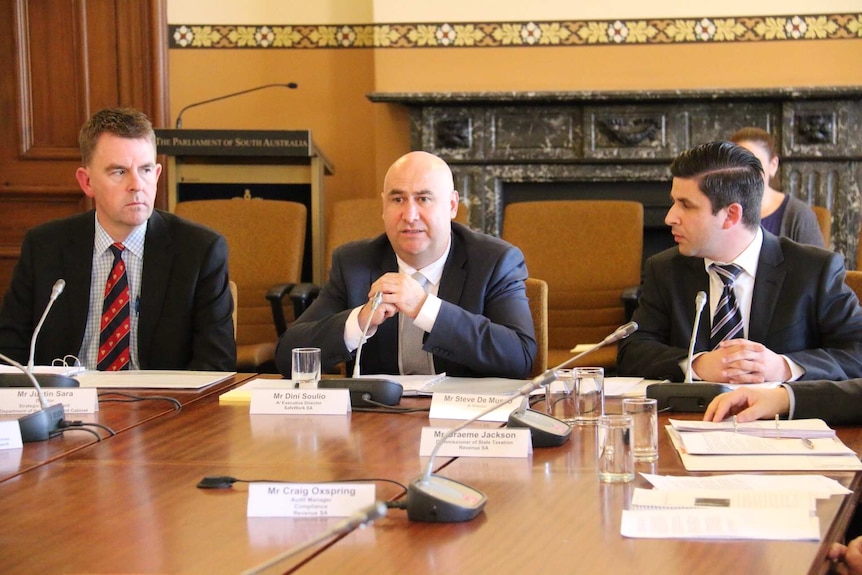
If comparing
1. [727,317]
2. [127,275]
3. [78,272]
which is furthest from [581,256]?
[78,272]

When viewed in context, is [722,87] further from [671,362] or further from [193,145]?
[671,362]

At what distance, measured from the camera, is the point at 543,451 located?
185 cm

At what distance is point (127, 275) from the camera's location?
3146 millimetres

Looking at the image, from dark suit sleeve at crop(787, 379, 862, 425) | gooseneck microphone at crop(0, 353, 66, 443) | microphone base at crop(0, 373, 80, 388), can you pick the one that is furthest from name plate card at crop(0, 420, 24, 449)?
dark suit sleeve at crop(787, 379, 862, 425)

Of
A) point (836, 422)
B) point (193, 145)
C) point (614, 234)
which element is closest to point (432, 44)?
point (193, 145)

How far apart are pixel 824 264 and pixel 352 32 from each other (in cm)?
372

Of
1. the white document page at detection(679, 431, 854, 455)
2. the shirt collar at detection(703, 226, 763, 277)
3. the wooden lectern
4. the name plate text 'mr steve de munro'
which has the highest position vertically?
the name plate text 'mr steve de munro'

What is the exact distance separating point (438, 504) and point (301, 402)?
0.89 metres

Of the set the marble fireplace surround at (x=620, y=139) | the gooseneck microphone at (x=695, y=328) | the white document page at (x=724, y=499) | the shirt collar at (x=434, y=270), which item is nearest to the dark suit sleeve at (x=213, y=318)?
the shirt collar at (x=434, y=270)

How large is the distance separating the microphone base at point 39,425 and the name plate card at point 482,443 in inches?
28.0

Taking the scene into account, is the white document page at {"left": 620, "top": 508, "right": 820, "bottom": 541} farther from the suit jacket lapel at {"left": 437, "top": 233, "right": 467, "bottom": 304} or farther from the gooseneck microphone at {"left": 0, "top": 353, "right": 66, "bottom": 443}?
the suit jacket lapel at {"left": 437, "top": 233, "right": 467, "bottom": 304}

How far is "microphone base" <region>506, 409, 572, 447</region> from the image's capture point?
1873 mm

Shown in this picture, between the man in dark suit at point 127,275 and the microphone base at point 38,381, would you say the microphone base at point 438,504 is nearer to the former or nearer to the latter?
the microphone base at point 38,381

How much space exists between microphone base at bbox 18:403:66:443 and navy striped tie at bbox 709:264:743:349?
64.4 inches
